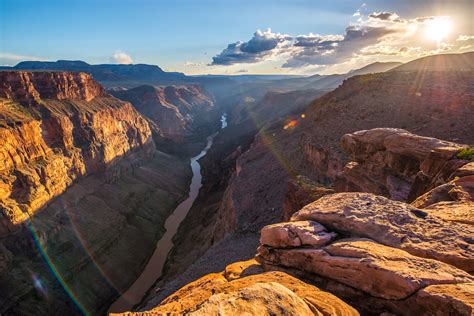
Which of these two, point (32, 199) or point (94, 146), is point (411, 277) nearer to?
point (32, 199)

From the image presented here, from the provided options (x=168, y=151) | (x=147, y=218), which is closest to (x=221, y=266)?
(x=147, y=218)

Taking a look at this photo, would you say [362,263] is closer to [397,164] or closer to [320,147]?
[397,164]

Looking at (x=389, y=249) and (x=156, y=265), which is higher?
(x=389, y=249)

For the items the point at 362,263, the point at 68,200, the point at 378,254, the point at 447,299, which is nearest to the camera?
the point at 447,299

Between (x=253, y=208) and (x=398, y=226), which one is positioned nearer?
(x=398, y=226)

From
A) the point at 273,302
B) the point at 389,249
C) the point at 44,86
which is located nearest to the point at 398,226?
the point at 389,249

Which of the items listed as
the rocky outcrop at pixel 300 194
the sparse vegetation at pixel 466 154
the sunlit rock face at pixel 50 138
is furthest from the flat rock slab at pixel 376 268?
the sunlit rock face at pixel 50 138
